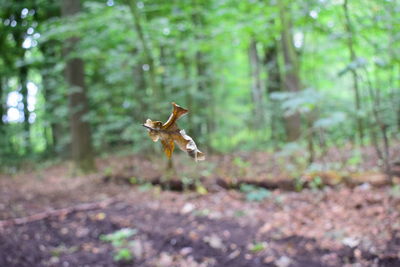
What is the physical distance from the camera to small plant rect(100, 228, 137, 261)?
11.0 ft

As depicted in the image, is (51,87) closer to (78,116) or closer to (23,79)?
(78,116)

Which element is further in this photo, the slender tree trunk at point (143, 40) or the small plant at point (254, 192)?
the slender tree trunk at point (143, 40)

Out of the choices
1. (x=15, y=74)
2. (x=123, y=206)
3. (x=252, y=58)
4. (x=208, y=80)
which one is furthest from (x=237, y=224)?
(x=15, y=74)

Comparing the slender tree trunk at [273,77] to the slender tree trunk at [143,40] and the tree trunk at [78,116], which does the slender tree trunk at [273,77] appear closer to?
the slender tree trunk at [143,40]

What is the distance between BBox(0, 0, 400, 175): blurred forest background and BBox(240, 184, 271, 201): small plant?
0.73 m

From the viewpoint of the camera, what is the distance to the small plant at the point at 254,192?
4883 millimetres

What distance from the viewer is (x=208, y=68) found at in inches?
339

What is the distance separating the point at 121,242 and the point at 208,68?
19.0ft

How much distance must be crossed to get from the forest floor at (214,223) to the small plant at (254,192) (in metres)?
0.05

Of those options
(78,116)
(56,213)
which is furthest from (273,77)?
(56,213)

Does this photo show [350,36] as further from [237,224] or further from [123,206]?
[123,206]

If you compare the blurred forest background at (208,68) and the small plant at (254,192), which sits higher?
the blurred forest background at (208,68)

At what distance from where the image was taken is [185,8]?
6.06 m

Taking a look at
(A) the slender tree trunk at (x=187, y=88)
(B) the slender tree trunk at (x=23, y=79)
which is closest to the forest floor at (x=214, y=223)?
(A) the slender tree trunk at (x=187, y=88)
